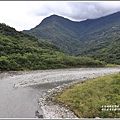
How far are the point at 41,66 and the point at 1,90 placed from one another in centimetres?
2920

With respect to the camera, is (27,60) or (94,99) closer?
(94,99)

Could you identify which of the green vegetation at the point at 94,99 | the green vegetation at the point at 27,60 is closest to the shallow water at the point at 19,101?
the green vegetation at the point at 94,99

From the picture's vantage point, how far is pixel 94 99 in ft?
82.2

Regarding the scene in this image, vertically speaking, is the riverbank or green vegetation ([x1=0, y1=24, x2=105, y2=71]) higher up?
green vegetation ([x1=0, y1=24, x2=105, y2=71])

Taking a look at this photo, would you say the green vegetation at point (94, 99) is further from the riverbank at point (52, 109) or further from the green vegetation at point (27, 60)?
the green vegetation at point (27, 60)

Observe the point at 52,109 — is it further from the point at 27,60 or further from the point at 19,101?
the point at 27,60

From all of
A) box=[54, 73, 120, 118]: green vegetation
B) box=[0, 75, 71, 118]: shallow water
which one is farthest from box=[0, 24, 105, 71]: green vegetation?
box=[54, 73, 120, 118]: green vegetation

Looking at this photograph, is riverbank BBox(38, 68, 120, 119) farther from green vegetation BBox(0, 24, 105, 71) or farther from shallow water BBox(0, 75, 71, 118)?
green vegetation BBox(0, 24, 105, 71)

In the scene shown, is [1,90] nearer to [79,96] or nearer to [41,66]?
[79,96]

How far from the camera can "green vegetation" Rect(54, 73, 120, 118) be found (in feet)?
71.5

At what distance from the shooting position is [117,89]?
91.2 feet

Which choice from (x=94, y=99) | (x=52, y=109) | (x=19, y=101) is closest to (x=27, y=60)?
(x=19, y=101)

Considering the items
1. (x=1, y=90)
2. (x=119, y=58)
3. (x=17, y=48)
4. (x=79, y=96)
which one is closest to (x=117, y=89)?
(x=79, y=96)

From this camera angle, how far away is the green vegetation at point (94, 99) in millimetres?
21797
